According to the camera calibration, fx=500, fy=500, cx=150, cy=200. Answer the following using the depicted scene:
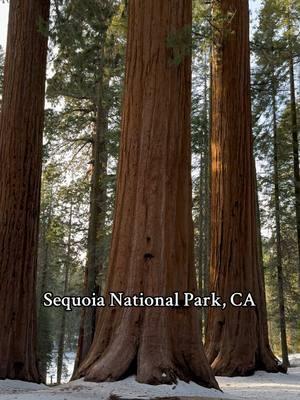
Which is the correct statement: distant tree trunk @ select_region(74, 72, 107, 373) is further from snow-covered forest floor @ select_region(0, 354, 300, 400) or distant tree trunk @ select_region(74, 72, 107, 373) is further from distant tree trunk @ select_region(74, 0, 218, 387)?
snow-covered forest floor @ select_region(0, 354, 300, 400)

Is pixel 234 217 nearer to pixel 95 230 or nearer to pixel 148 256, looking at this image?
pixel 148 256

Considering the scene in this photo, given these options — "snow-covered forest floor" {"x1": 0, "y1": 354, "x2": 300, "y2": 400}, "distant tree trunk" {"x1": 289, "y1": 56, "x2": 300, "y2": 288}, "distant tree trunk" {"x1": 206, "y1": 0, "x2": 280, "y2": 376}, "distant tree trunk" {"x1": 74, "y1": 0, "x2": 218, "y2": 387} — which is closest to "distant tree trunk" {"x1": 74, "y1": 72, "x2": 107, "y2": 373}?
"distant tree trunk" {"x1": 206, "y1": 0, "x2": 280, "y2": 376}

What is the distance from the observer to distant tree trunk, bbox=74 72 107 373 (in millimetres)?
12867

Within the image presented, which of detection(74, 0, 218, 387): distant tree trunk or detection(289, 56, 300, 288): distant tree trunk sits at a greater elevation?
detection(289, 56, 300, 288): distant tree trunk

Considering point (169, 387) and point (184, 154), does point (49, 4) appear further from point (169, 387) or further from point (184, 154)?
point (169, 387)

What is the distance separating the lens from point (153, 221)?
4887mm

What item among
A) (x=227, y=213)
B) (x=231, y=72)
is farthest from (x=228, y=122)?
Result: (x=227, y=213)

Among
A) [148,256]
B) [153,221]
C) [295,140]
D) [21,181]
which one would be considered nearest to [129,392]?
[148,256]

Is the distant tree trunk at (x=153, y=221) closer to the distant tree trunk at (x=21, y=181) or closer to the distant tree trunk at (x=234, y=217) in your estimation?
the distant tree trunk at (x=234, y=217)

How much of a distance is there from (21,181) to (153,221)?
314 cm

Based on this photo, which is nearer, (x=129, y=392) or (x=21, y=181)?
(x=129, y=392)

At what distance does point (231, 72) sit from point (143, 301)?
4673 mm

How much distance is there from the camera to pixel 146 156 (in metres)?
5.02

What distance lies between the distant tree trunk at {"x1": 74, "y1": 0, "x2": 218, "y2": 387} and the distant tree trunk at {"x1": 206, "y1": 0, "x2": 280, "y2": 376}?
2.29 meters
